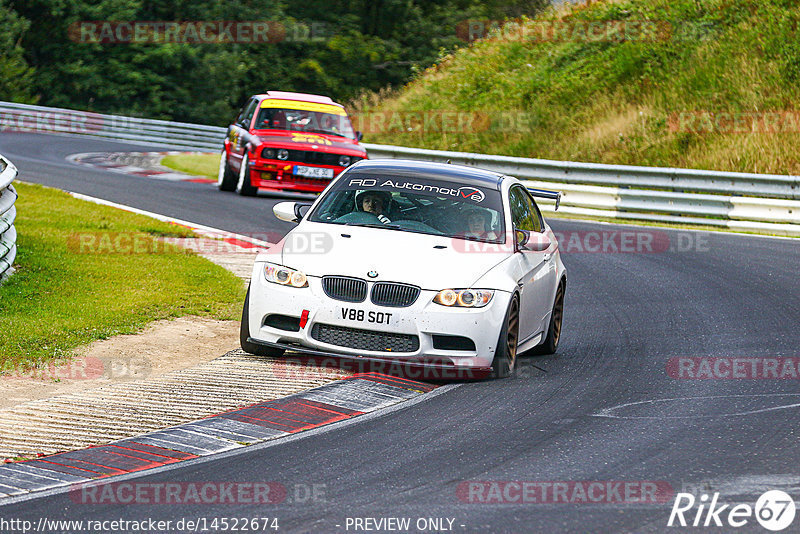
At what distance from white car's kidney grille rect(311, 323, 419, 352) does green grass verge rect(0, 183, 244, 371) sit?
214 cm

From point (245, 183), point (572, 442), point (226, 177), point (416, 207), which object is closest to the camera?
point (572, 442)

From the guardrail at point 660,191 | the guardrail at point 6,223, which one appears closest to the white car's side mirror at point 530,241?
the guardrail at point 6,223

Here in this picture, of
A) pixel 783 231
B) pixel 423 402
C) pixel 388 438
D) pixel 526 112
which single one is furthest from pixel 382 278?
pixel 526 112

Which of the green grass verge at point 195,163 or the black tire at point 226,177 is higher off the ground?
the black tire at point 226,177

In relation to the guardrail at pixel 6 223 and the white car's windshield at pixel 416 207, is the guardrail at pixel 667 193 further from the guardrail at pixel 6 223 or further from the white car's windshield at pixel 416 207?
the guardrail at pixel 6 223

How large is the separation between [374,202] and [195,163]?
77.6ft

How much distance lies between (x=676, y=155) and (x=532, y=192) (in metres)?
16.1

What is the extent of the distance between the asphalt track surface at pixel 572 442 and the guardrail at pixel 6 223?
5.33 m

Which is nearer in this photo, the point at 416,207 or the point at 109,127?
the point at 416,207

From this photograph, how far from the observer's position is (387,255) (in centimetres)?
870

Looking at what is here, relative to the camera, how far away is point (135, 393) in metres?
7.91

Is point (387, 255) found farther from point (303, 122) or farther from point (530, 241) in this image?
point (303, 122)

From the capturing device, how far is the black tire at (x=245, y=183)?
21856mm

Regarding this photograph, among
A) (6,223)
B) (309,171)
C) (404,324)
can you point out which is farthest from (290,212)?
(309,171)
